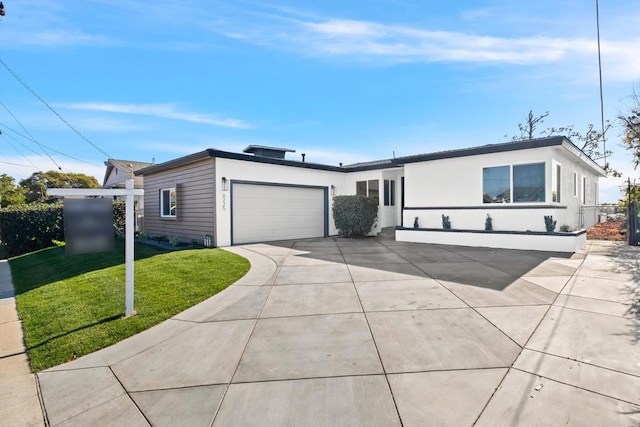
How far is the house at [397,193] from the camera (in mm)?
10320

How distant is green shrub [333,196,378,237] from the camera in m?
13.7

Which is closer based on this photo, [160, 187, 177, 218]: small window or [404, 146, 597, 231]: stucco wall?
[404, 146, 597, 231]: stucco wall

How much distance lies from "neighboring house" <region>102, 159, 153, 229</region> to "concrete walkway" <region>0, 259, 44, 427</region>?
14.7 meters

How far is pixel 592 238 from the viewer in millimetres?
13195

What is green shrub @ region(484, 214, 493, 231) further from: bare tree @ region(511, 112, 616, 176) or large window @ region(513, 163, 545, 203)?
bare tree @ region(511, 112, 616, 176)

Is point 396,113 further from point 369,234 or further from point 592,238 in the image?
point 592,238

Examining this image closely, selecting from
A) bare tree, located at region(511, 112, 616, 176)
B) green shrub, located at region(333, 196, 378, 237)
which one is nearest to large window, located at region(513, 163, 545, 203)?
green shrub, located at region(333, 196, 378, 237)

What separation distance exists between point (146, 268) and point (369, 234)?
31.3 ft

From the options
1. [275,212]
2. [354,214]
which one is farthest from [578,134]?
[275,212]

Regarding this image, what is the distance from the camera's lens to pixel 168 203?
47.9 ft

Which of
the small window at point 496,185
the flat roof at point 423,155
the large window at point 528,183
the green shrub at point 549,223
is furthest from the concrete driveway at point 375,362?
the flat roof at point 423,155

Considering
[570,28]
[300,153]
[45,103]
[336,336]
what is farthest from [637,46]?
[45,103]

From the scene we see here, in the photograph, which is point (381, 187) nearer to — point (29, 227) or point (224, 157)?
point (224, 157)

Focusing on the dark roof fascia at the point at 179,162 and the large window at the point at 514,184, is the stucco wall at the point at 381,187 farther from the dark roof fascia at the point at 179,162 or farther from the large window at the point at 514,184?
the dark roof fascia at the point at 179,162
